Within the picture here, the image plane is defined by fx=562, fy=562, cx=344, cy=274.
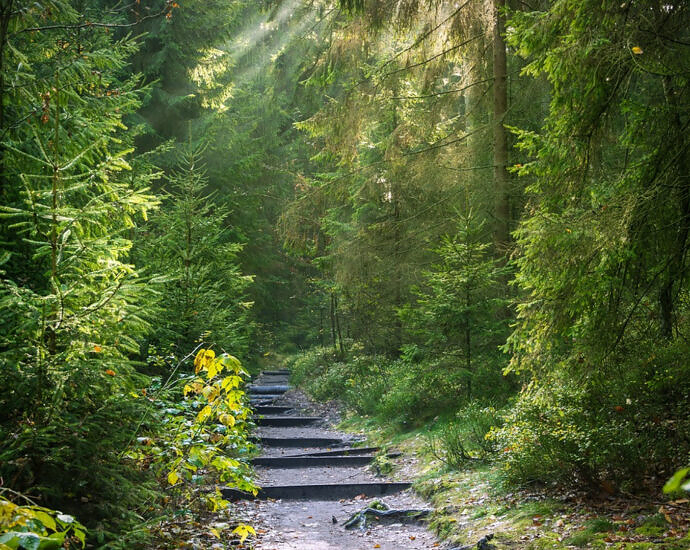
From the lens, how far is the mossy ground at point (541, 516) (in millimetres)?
4332

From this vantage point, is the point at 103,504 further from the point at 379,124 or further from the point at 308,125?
the point at 379,124

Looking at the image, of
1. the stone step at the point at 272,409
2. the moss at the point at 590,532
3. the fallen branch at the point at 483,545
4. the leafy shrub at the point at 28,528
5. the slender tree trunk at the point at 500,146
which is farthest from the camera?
the stone step at the point at 272,409

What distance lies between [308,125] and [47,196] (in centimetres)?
782

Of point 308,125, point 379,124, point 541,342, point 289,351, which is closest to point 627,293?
point 541,342

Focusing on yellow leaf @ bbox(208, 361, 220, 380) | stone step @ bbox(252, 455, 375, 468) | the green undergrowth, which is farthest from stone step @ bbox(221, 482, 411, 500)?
yellow leaf @ bbox(208, 361, 220, 380)

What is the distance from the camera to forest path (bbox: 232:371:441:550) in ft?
20.0

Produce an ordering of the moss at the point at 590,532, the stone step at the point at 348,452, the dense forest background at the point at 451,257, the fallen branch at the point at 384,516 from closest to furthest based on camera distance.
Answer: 1. the dense forest background at the point at 451,257
2. the moss at the point at 590,532
3. the fallen branch at the point at 384,516
4. the stone step at the point at 348,452

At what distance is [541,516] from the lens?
17.5ft

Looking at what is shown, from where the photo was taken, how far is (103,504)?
408 centimetres

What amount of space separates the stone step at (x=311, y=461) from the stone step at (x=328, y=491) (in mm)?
1829

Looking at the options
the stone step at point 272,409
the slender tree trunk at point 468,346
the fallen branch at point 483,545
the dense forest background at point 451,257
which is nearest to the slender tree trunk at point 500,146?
the dense forest background at point 451,257

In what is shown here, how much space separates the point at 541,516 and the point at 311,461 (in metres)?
5.34

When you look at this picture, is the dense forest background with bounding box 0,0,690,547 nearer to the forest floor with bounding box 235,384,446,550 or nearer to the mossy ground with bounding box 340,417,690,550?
the mossy ground with bounding box 340,417,690,550

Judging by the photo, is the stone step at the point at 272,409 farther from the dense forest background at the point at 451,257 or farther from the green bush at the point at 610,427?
the green bush at the point at 610,427
